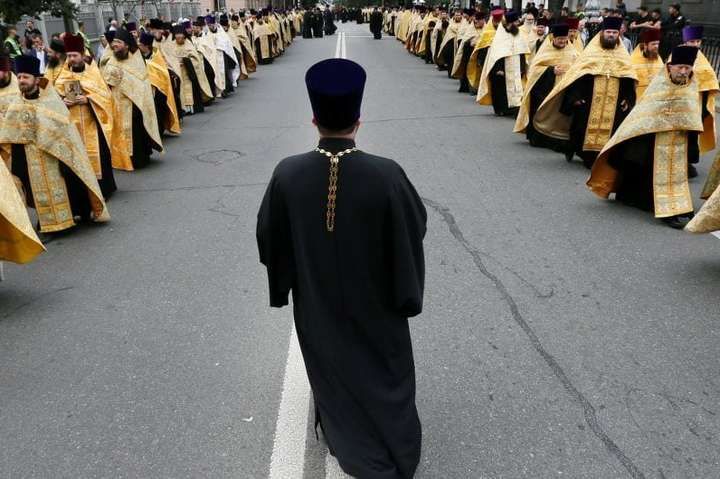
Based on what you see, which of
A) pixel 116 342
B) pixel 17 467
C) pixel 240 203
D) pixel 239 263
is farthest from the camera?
pixel 240 203

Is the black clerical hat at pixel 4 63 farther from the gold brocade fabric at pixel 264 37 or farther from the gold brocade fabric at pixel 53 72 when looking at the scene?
the gold brocade fabric at pixel 264 37

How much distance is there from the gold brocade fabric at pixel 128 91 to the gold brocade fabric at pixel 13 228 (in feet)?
12.7

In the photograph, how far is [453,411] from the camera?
349 centimetres

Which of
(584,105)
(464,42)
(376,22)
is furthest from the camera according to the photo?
(376,22)

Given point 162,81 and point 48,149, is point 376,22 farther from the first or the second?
point 48,149

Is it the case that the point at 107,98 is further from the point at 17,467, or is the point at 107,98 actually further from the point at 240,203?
the point at 17,467

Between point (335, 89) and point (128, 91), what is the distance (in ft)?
24.9

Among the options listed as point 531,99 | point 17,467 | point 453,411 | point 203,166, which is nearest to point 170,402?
point 17,467

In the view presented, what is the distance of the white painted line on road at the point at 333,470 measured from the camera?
3.01 meters

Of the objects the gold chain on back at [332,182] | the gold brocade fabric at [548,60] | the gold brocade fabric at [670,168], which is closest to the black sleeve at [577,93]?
the gold brocade fabric at [548,60]

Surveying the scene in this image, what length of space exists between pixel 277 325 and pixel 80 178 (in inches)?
125

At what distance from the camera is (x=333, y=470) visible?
3051 millimetres

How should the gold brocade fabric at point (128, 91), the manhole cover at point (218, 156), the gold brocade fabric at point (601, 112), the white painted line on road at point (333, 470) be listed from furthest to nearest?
the manhole cover at point (218, 156), the gold brocade fabric at point (128, 91), the gold brocade fabric at point (601, 112), the white painted line on road at point (333, 470)

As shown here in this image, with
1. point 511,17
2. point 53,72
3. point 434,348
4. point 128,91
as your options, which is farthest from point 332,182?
point 511,17
